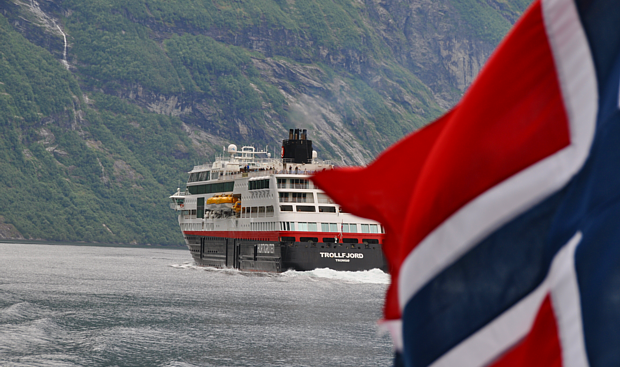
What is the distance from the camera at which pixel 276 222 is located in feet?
198

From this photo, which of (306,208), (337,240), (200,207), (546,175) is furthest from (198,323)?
(200,207)

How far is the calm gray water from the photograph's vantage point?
82.0ft

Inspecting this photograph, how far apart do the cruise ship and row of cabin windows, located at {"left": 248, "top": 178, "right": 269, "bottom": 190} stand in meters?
0.08

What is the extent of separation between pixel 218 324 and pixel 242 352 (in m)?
7.15

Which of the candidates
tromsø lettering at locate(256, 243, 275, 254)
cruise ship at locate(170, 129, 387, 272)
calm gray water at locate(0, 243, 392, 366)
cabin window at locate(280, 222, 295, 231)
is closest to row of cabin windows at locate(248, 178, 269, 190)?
cruise ship at locate(170, 129, 387, 272)

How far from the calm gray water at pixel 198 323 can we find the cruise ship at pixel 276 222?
218cm

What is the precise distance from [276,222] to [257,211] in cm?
505

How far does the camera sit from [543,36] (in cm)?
385

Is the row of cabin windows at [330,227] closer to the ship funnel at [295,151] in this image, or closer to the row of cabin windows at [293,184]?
the row of cabin windows at [293,184]

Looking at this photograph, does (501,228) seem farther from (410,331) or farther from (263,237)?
(263,237)

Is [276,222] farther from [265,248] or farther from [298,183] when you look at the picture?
[298,183]

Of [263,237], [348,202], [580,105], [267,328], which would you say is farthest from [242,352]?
[263,237]

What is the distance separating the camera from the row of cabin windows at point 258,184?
64438mm

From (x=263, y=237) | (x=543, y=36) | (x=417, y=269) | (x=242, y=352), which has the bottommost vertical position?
(x=242, y=352)
